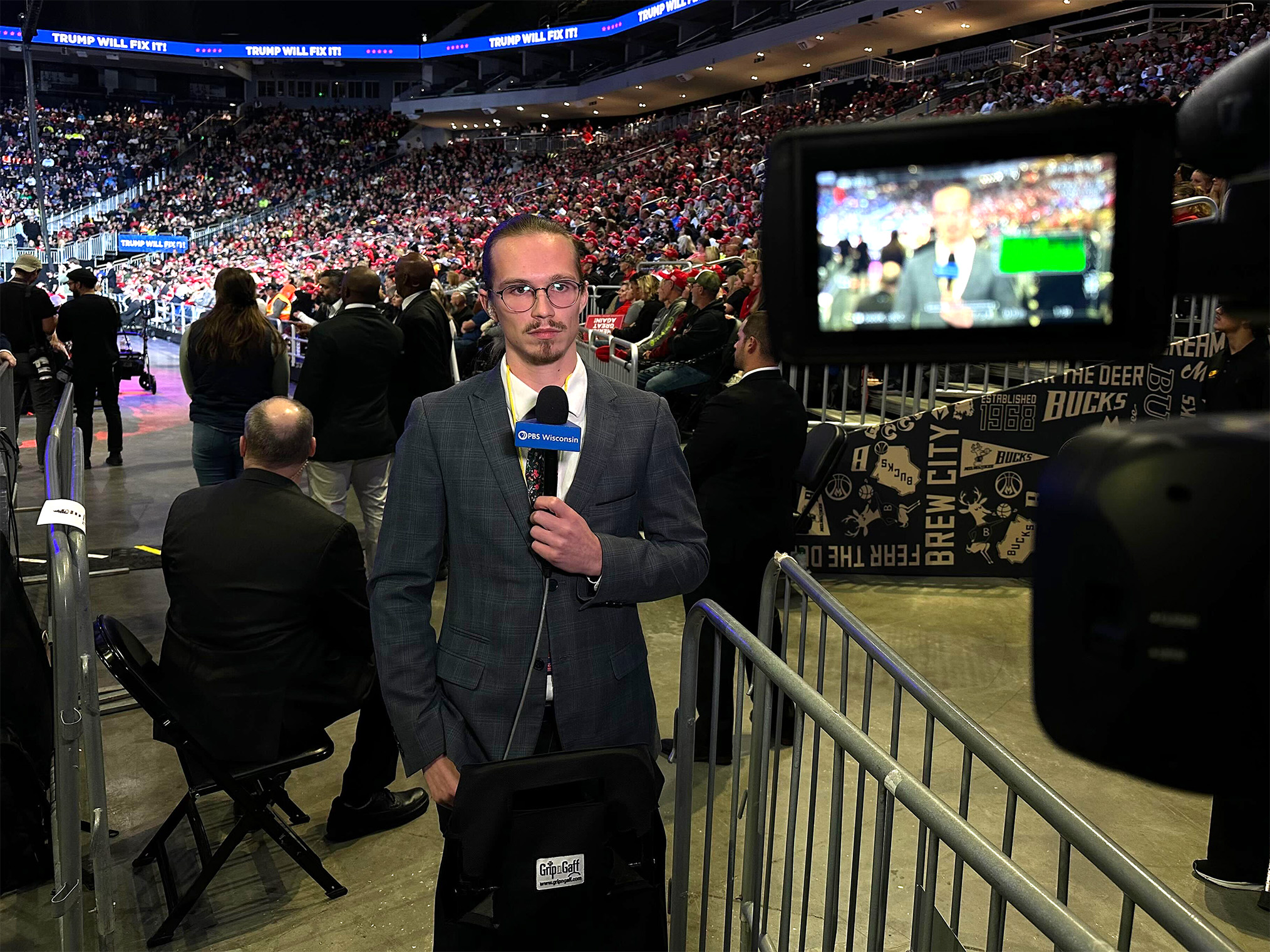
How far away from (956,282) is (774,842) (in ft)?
8.54

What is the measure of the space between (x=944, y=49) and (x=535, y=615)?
29122mm

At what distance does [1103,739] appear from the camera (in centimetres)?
54

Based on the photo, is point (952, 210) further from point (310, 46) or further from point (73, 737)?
point (310, 46)

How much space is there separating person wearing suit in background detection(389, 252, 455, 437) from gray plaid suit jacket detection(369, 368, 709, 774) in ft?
10.6

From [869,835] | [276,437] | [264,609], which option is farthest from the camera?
[869,835]

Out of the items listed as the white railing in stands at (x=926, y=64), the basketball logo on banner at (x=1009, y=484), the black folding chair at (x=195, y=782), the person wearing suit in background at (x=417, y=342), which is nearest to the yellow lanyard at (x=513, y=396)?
the black folding chair at (x=195, y=782)

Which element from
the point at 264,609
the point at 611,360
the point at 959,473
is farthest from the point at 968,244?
the point at 611,360

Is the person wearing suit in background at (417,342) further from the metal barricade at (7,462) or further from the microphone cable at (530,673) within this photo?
the microphone cable at (530,673)

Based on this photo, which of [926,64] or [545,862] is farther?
[926,64]

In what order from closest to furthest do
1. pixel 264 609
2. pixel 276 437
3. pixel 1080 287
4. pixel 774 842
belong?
pixel 1080 287, pixel 264 609, pixel 276 437, pixel 774 842

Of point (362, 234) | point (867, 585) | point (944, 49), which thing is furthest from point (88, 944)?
point (362, 234)

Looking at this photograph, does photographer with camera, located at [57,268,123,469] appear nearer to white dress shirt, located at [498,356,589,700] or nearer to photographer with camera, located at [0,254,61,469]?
photographer with camera, located at [0,254,61,469]

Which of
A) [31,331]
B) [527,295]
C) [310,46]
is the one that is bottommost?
[31,331]

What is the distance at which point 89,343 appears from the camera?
741 cm
